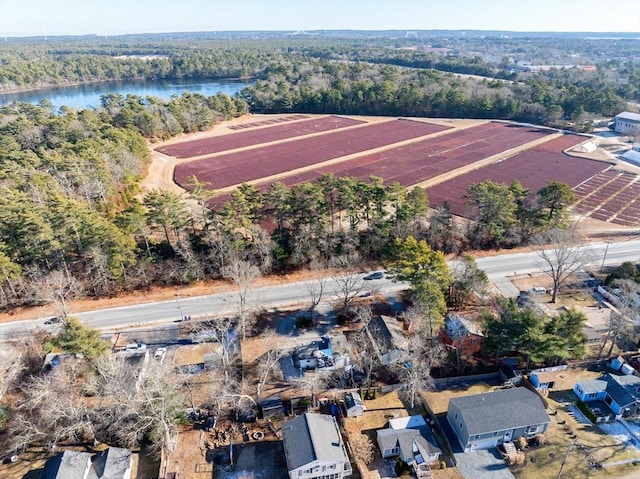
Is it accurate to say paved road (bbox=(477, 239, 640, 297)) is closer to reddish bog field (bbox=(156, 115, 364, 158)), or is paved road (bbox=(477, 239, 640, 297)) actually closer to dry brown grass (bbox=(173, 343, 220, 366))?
dry brown grass (bbox=(173, 343, 220, 366))

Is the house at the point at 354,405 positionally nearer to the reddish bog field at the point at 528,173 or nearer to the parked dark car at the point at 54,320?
the parked dark car at the point at 54,320

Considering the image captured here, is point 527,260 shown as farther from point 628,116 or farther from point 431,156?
point 628,116

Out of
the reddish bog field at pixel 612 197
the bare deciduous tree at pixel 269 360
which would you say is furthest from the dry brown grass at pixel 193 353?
the reddish bog field at pixel 612 197

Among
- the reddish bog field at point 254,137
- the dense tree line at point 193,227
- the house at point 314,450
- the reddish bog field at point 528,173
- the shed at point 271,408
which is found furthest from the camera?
the reddish bog field at point 254,137

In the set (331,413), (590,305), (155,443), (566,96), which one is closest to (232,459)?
(155,443)

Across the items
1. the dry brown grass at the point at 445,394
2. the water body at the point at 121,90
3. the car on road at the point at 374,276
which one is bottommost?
the dry brown grass at the point at 445,394

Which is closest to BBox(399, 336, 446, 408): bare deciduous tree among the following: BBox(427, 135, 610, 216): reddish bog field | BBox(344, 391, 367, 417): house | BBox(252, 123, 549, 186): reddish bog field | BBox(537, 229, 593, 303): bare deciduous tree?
BBox(344, 391, 367, 417): house

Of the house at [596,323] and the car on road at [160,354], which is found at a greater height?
the car on road at [160,354]

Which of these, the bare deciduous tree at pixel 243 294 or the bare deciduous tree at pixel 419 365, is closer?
the bare deciduous tree at pixel 419 365

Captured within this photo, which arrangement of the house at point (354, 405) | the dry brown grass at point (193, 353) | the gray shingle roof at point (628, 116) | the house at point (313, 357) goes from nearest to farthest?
the house at point (354, 405)
the house at point (313, 357)
the dry brown grass at point (193, 353)
the gray shingle roof at point (628, 116)
